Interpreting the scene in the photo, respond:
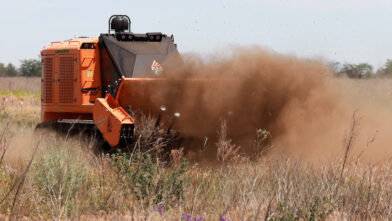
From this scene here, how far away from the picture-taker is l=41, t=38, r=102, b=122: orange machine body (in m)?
11.6

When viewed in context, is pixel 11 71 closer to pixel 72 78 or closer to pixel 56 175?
pixel 72 78

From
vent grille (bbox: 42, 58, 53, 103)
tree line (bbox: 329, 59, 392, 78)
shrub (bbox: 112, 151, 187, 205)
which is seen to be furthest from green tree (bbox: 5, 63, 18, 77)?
shrub (bbox: 112, 151, 187, 205)

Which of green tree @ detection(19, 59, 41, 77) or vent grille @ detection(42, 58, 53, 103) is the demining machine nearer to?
vent grille @ detection(42, 58, 53, 103)

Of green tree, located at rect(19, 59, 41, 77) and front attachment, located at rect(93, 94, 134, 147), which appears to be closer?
front attachment, located at rect(93, 94, 134, 147)

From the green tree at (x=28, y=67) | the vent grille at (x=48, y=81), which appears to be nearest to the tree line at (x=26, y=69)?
the green tree at (x=28, y=67)

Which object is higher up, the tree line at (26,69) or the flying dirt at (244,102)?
the flying dirt at (244,102)

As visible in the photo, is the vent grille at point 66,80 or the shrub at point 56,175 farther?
the vent grille at point 66,80

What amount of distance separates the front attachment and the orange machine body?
1053 mm

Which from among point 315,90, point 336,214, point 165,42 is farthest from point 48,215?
→ point 165,42

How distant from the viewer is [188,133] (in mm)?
10180

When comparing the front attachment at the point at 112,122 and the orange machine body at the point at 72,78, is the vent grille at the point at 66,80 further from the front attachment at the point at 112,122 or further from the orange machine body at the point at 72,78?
the front attachment at the point at 112,122

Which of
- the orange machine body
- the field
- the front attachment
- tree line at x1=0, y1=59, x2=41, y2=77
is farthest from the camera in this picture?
tree line at x1=0, y1=59, x2=41, y2=77

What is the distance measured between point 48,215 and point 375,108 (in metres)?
6.75

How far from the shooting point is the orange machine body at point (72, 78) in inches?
459
